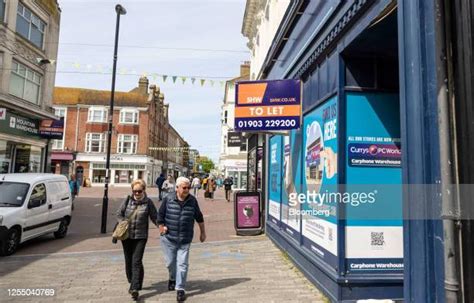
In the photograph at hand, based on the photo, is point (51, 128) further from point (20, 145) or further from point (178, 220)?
point (178, 220)

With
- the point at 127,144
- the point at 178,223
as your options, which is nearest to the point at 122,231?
the point at 178,223

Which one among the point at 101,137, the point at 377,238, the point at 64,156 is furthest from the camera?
the point at 101,137

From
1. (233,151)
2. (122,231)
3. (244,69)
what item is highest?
(244,69)

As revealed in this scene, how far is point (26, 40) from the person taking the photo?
19.3m

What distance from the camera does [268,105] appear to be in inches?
308

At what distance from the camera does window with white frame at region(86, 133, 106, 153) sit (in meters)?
48.2

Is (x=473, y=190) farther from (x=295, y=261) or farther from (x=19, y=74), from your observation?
(x=19, y=74)

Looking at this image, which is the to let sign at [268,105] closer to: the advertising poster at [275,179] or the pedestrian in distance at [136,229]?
the advertising poster at [275,179]

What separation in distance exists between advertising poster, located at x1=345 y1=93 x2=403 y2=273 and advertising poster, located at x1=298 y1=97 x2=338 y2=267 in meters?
0.24

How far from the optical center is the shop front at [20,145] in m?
18.1

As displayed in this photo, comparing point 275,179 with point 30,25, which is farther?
point 30,25

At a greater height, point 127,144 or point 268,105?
point 127,144

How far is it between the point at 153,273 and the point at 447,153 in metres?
5.53

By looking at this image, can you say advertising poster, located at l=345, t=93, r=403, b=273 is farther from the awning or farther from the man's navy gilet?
the awning
